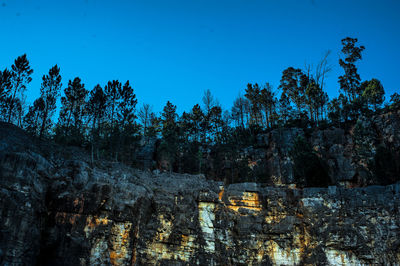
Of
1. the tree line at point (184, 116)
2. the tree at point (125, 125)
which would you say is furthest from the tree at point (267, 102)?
the tree at point (125, 125)

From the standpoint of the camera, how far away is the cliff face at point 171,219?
22.9m

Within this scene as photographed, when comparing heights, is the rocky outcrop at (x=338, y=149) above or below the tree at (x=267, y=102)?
below

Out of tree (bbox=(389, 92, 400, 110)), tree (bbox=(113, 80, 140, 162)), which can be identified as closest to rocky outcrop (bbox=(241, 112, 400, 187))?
tree (bbox=(389, 92, 400, 110))

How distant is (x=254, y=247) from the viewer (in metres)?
29.1

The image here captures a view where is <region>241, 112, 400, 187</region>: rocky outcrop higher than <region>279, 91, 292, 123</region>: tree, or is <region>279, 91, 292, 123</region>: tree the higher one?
Answer: <region>279, 91, 292, 123</region>: tree

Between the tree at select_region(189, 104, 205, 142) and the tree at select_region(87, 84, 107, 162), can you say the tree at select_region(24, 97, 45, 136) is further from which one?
the tree at select_region(189, 104, 205, 142)

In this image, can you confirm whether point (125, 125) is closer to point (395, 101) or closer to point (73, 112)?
point (73, 112)

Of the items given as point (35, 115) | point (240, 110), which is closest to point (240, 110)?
point (240, 110)

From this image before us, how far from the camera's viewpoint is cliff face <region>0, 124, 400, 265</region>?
2292cm

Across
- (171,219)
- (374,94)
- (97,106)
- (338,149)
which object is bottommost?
(171,219)

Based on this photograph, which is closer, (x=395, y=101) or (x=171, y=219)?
(x=171, y=219)

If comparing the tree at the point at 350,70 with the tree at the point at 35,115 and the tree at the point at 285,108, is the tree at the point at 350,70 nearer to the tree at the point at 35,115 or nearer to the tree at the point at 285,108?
the tree at the point at 285,108

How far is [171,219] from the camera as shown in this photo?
2808cm

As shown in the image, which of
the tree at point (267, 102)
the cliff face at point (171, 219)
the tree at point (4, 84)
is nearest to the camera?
the cliff face at point (171, 219)
